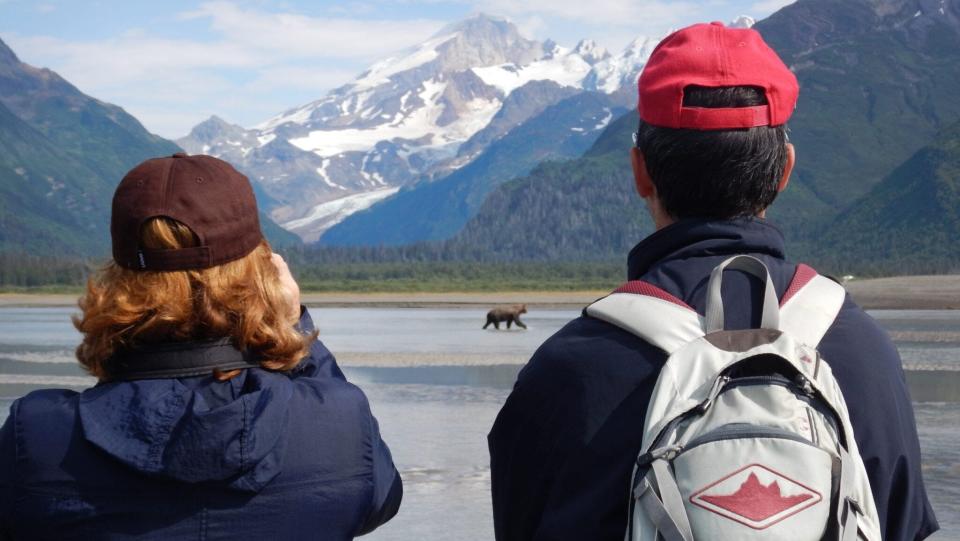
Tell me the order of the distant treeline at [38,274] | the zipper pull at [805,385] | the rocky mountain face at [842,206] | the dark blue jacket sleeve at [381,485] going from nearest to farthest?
the zipper pull at [805,385], the dark blue jacket sleeve at [381,485], the distant treeline at [38,274], the rocky mountain face at [842,206]

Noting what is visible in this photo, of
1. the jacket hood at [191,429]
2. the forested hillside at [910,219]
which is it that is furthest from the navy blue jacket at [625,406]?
the forested hillside at [910,219]

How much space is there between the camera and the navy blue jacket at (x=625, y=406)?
2.71 m

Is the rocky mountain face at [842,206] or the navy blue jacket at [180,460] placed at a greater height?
the navy blue jacket at [180,460]

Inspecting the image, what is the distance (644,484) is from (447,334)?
3823 cm

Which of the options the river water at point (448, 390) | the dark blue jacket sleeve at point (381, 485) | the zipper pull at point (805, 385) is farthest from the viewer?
the river water at point (448, 390)

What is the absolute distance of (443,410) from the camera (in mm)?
18906

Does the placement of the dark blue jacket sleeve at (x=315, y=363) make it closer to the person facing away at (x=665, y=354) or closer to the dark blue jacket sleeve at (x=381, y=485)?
the dark blue jacket sleeve at (x=381, y=485)

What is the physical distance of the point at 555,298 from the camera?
81250 mm

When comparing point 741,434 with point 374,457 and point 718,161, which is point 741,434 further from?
point 374,457

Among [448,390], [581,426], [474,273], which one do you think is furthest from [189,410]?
[474,273]

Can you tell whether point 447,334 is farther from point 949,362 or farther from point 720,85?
point 720,85

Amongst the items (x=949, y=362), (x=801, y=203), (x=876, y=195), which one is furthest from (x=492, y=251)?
(x=949, y=362)

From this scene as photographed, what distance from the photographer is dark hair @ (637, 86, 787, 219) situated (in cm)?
291

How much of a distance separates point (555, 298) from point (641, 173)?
7831 centimetres
